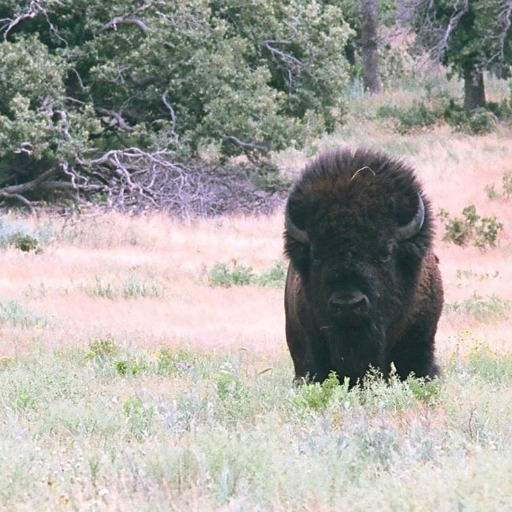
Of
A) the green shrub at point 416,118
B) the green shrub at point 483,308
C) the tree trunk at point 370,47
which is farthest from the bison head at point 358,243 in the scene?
the tree trunk at point 370,47

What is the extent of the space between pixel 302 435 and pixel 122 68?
21.8 metres

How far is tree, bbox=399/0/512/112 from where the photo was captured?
3609 cm

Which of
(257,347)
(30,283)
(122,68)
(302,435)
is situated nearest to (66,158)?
(122,68)

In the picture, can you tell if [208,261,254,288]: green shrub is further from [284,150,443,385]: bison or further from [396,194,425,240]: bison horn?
[396,194,425,240]: bison horn

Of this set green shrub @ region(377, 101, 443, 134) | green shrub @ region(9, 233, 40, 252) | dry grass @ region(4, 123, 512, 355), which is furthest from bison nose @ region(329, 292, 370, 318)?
green shrub @ region(377, 101, 443, 134)

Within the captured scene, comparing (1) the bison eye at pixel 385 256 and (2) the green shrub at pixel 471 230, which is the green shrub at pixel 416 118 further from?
(1) the bison eye at pixel 385 256

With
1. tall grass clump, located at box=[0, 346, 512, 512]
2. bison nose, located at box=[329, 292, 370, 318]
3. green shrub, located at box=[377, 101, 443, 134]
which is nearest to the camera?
tall grass clump, located at box=[0, 346, 512, 512]

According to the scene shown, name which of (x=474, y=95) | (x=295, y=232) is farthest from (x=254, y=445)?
(x=474, y=95)

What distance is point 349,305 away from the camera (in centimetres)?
759

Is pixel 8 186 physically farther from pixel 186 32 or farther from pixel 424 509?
pixel 424 509

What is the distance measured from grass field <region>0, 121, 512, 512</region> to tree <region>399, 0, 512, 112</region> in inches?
705

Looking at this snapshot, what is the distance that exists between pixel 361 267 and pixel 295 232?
2.41 feet

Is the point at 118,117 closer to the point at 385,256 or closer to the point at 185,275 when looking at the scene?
the point at 185,275

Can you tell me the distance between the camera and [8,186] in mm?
27953
